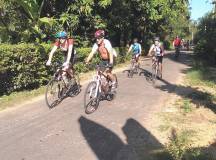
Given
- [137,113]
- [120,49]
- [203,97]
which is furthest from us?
[120,49]

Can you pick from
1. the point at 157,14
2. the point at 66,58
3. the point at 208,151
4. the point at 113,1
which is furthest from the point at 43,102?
the point at 157,14

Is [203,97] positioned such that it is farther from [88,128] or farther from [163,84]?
[88,128]

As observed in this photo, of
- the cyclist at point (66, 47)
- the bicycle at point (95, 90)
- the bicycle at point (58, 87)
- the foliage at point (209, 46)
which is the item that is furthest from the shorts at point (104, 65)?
the foliage at point (209, 46)

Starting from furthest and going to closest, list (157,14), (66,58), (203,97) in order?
(157,14) → (203,97) → (66,58)

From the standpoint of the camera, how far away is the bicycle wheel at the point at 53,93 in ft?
36.0

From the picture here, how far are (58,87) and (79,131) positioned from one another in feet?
9.63

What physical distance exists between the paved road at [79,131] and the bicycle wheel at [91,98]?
20 cm

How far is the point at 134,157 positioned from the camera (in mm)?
6887

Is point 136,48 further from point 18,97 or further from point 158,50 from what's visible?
point 18,97

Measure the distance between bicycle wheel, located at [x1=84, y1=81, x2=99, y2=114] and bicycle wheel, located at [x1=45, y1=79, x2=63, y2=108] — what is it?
112 cm

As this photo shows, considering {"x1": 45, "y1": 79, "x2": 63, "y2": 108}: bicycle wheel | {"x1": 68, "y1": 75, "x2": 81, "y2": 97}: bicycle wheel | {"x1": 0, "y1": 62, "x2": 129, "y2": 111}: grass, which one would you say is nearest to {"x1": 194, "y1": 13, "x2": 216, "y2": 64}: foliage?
{"x1": 0, "y1": 62, "x2": 129, "y2": 111}: grass

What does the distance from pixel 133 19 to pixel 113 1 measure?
7745 mm

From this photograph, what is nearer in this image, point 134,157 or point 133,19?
point 134,157

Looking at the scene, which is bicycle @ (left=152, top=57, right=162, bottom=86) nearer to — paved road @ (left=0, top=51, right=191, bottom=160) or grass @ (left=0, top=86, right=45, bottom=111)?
paved road @ (left=0, top=51, right=191, bottom=160)
